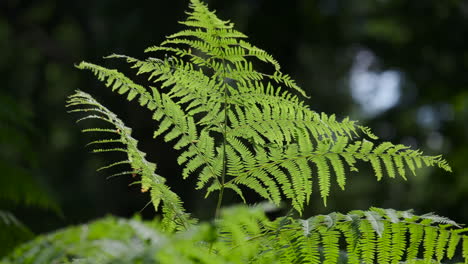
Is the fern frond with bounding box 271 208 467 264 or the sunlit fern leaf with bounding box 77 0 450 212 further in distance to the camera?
the sunlit fern leaf with bounding box 77 0 450 212

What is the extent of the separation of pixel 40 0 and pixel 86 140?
7.06 feet

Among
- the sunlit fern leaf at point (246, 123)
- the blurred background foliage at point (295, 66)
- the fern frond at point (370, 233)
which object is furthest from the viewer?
the blurred background foliage at point (295, 66)

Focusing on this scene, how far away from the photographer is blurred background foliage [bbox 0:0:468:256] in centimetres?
453

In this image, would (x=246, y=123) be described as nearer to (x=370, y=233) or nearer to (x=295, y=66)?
(x=370, y=233)

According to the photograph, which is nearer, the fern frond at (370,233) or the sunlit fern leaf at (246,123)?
the fern frond at (370,233)

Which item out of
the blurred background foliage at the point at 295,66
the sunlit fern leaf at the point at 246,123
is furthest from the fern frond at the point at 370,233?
the blurred background foliage at the point at 295,66

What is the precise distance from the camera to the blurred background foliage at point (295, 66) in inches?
178

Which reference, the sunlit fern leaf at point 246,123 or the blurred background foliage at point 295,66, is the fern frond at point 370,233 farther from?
the blurred background foliage at point 295,66

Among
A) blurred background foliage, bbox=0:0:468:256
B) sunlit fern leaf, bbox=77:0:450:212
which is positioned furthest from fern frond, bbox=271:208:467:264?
blurred background foliage, bbox=0:0:468:256

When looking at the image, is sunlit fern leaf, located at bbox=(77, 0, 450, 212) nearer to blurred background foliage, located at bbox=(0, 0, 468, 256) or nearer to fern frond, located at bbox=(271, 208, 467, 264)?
fern frond, located at bbox=(271, 208, 467, 264)

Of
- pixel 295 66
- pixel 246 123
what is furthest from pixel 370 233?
pixel 295 66

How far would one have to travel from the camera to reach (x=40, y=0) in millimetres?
6664

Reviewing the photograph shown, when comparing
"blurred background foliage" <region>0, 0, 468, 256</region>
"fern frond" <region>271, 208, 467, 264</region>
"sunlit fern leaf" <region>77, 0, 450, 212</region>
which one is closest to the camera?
"fern frond" <region>271, 208, 467, 264</region>

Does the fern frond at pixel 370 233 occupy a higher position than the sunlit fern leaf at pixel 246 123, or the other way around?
the sunlit fern leaf at pixel 246 123
